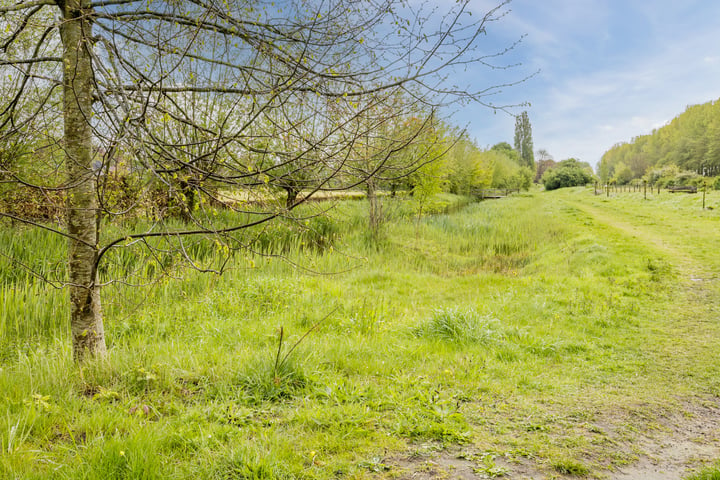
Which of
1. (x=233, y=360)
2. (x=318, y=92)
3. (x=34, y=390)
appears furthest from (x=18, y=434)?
(x=318, y=92)

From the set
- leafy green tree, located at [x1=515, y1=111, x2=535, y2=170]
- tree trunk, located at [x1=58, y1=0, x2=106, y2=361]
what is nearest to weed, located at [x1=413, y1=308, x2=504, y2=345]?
tree trunk, located at [x1=58, y1=0, x2=106, y2=361]

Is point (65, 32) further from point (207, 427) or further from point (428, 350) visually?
point (428, 350)

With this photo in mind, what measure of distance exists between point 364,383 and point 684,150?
72377 mm

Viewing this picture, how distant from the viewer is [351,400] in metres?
3.64

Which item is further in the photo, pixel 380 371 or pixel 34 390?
pixel 380 371

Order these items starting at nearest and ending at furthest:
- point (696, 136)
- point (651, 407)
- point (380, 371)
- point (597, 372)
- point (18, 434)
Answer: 1. point (18, 434)
2. point (651, 407)
3. point (380, 371)
4. point (597, 372)
5. point (696, 136)

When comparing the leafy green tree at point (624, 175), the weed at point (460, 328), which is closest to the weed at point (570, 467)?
the weed at point (460, 328)

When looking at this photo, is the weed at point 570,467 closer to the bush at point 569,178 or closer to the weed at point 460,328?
the weed at point 460,328

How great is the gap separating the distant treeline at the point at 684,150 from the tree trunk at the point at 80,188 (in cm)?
4739

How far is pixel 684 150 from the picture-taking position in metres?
57.8

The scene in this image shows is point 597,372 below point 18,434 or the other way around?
below

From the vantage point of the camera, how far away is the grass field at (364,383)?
283 centimetres

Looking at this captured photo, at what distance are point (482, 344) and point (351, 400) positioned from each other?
8.08 ft

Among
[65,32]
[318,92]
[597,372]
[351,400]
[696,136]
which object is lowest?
[597,372]
